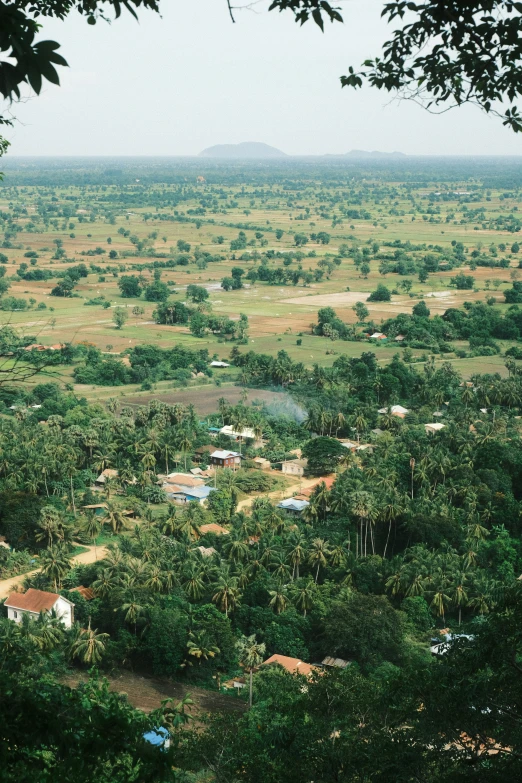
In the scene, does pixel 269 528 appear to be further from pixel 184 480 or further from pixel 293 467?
pixel 293 467

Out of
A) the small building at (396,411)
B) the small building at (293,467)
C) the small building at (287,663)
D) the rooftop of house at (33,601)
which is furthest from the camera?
the small building at (396,411)

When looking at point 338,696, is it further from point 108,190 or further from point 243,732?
point 108,190

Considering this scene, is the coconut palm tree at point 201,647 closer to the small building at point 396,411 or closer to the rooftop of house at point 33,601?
the rooftop of house at point 33,601

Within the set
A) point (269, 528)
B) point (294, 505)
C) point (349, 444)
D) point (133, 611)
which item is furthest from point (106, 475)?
point (133, 611)

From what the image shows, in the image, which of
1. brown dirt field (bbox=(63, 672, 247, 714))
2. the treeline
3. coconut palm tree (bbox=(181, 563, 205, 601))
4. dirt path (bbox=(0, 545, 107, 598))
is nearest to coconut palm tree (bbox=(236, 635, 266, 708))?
brown dirt field (bbox=(63, 672, 247, 714))

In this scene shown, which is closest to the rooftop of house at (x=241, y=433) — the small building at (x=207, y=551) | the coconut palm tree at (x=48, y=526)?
the coconut palm tree at (x=48, y=526)

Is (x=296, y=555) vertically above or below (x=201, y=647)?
above
